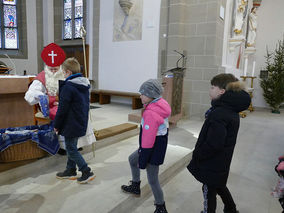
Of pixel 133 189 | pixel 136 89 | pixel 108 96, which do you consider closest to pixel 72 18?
pixel 108 96

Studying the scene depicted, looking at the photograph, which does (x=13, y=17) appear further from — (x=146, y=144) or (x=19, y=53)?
(x=146, y=144)

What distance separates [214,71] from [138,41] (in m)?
2.27

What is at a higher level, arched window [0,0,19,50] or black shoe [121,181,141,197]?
arched window [0,0,19,50]

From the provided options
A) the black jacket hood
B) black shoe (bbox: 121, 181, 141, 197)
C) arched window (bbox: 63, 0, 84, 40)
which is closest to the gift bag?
black shoe (bbox: 121, 181, 141, 197)

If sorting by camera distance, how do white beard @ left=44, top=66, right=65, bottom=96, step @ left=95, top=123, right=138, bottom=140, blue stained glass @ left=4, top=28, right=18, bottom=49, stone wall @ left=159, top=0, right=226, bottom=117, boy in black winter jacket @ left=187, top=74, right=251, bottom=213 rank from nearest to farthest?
boy in black winter jacket @ left=187, top=74, right=251, bottom=213, white beard @ left=44, top=66, right=65, bottom=96, step @ left=95, top=123, right=138, bottom=140, stone wall @ left=159, top=0, right=226, bottom=117, blue stained glass @ left=4, top=28, right=18, bottom=49

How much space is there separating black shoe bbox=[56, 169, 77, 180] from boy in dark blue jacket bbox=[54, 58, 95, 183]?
5.9 inches

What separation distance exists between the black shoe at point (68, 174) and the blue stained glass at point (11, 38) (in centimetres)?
796

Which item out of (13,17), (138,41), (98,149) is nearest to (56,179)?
(98,149)

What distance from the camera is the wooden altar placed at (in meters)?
2.69

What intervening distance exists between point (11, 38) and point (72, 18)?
243 cm

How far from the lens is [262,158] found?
3414 mm

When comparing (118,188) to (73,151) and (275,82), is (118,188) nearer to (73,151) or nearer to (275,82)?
(73,151)

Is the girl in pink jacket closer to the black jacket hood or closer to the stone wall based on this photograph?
the black jacket hood

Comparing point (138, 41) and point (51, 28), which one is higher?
point (51, 28)
